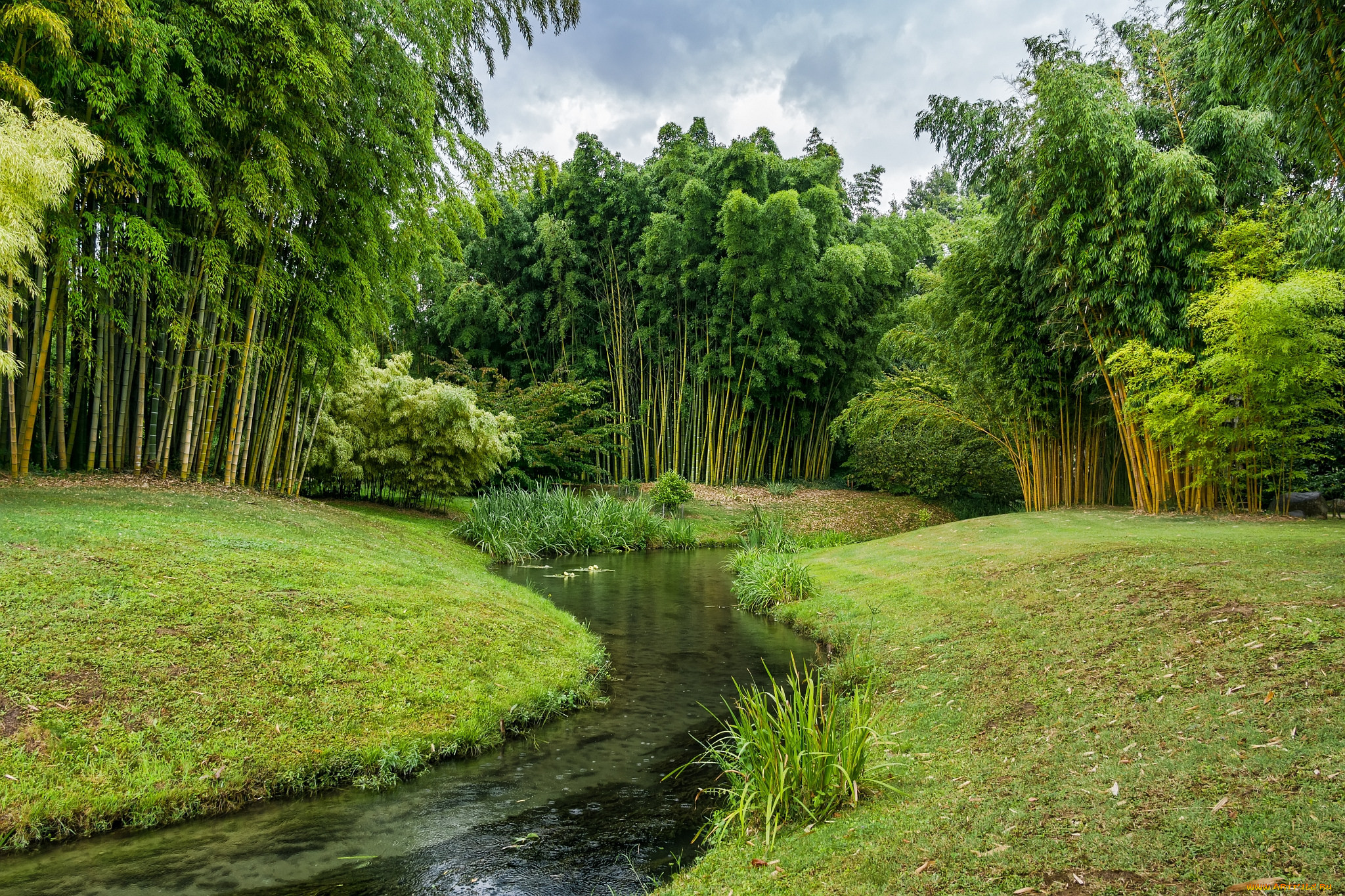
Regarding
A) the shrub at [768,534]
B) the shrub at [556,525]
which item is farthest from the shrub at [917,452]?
the shrub at [556,525]

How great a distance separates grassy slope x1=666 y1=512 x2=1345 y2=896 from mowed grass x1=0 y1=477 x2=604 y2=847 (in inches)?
81.7

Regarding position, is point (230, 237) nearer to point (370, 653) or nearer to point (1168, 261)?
point (370, 653)

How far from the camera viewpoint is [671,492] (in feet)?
45.6

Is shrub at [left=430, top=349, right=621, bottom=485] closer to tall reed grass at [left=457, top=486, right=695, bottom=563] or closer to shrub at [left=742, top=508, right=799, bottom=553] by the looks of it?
tall reed grass at [left=457, top=486, right=695, bottom=563]

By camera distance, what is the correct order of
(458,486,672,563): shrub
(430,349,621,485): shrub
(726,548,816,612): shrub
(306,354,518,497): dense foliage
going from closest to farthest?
(726,548,816,612): shrub < (458,486,672,563): shrub < (306,354,518,497): dense foliage < (430,349,621,485): shrub

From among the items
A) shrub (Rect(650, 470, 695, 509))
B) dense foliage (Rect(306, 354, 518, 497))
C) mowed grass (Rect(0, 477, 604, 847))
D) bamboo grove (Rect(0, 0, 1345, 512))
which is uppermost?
bamboo grove (Rect(0, 0, 1345, 512))

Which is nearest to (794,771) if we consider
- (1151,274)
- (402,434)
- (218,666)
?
(218,666)

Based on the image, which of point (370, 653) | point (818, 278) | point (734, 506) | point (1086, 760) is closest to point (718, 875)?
point (1086, 760)

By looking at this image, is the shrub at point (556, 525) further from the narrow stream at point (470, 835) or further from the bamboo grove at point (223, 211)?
the narrow stream at point (470, 835)

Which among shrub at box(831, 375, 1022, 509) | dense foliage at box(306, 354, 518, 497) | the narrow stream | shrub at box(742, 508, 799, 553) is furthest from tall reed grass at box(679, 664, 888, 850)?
shrub at box(831, 375, 1022, 509)

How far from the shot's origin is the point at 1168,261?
866cm

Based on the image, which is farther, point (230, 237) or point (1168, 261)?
point (1168, 261)

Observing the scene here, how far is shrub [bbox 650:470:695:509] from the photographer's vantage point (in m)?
13.9

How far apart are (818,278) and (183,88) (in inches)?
469
